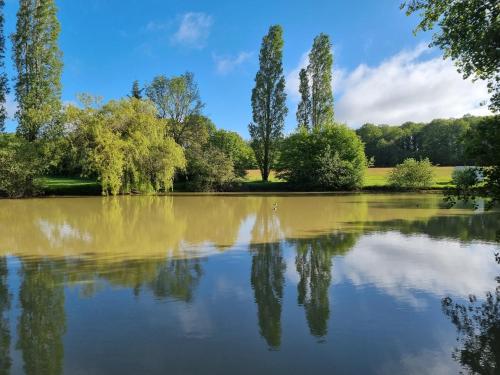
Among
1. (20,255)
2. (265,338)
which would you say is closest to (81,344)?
(265,338)

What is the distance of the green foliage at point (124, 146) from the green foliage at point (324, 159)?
12296mm

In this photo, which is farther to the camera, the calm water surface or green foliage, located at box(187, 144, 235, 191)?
green foliage, located at box(187, 144, 235, 191)

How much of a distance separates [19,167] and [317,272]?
26.7 metres

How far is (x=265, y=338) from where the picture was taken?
4746 mm

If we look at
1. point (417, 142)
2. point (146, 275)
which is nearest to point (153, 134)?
point (146, 275)

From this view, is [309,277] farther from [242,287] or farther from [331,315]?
[331,315]

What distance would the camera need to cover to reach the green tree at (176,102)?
1677 inches

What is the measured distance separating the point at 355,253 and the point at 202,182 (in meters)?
28.2

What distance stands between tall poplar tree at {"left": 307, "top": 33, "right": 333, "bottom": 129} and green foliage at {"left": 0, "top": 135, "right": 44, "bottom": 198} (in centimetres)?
2641

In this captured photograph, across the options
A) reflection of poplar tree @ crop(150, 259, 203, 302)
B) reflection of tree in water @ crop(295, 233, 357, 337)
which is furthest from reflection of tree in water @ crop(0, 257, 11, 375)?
reflection of tree in water @ crop(295, 233, 357, 337)

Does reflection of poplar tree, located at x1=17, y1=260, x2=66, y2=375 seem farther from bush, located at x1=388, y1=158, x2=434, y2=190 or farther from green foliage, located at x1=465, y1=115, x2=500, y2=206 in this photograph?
bush, located at x1=388, y1=158, x2=434, y2=190

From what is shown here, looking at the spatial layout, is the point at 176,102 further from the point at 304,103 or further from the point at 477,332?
the point at 477,332

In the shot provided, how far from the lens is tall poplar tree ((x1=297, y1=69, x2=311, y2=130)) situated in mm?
42875

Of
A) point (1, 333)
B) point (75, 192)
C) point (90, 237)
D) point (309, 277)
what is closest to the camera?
point (1, 333)
